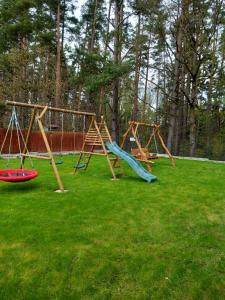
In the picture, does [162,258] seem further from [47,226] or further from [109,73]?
[109,73]

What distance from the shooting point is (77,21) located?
18797 mm

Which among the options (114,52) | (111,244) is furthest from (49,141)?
(111,244)

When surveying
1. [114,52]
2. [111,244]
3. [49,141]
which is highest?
[114,52]

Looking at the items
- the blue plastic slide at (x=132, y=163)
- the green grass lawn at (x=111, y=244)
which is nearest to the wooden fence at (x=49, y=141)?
the blue plastic slide at (x=132, y=163)

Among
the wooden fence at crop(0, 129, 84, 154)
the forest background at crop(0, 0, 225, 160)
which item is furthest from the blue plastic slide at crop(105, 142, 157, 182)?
the forest background at crop(0, 0, 225, 160)

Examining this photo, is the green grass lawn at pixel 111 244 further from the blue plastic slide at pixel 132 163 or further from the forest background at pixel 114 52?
the forest background at pixel 114 52

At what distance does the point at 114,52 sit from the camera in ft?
50.5

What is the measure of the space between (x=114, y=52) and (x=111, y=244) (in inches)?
547

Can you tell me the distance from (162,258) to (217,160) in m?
10.9

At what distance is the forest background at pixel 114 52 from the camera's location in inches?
543

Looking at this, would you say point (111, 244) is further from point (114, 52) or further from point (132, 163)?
point (114, 52)

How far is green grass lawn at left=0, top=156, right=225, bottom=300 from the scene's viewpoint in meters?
2.53

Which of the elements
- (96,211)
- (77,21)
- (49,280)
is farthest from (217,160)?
(77,21)

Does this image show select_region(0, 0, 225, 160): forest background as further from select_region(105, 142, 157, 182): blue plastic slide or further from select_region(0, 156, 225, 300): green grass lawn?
select_region(0, 156, 225, 300): green grass lawn
